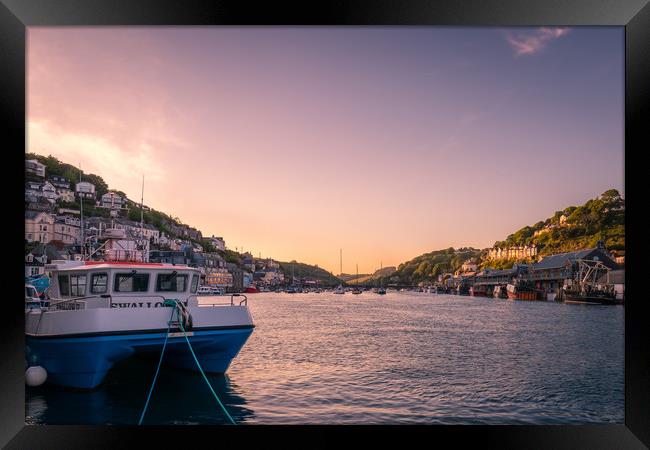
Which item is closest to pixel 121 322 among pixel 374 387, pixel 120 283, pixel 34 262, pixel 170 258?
pixel 120 283

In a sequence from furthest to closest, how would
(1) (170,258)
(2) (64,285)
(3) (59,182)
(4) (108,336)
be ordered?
(3) (59,182)
(1) (170,258)
(2) (64,285)
(4) (108,336)

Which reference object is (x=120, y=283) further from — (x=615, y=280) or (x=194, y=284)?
(x=615, y=280)

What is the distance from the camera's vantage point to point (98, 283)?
9.87 m

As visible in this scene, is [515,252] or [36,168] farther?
[515,252]

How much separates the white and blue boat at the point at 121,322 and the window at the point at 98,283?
0.02 metres

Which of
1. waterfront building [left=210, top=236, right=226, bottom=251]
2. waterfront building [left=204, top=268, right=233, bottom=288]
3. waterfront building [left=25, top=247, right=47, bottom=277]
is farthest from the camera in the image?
waterfront building [left=210, top=236, right=226, bottom=251]

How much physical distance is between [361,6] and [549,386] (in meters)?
11.7

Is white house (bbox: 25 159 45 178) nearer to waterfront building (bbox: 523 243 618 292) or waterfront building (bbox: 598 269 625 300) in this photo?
waterfront building (bbox: 523 243 618 292)

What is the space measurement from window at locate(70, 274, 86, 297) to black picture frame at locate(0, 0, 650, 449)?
4.95m

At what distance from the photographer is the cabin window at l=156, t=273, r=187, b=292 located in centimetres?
1028

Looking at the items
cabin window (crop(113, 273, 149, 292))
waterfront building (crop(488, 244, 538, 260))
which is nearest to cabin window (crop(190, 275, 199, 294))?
cabin window (crop(113, 273, 149, 292))

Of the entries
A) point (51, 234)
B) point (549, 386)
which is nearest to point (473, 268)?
point (51, 234)

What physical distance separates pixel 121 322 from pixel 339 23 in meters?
6.58

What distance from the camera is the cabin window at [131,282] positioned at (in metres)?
9.85
